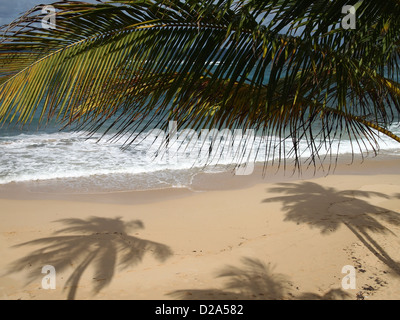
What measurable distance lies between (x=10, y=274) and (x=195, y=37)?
4726mm

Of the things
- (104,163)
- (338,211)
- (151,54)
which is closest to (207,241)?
(338,211)

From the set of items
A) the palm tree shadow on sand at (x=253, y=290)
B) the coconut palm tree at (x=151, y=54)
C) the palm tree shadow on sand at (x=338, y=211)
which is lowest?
the palm tree shadow on sand at (x=253, y=290)

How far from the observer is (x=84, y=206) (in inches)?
360

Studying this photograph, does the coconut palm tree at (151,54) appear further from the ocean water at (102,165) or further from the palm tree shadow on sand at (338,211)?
the ocean water at (102,165)

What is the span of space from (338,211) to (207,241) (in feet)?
9.45

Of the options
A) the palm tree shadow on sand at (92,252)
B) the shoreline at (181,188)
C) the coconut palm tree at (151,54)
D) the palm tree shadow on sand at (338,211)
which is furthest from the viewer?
the shoreline at (181,188)

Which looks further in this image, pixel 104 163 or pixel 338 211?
pixel 104 163

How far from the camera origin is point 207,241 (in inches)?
281

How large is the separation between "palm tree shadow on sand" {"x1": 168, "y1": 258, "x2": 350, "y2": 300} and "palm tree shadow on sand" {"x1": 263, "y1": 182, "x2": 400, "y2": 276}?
1.42 m

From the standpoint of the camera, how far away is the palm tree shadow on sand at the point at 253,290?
16.8 ft

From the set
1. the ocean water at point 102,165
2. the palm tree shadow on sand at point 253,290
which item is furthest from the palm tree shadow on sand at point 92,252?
the ocean water at point 102,165

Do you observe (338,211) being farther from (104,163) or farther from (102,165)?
(104,163)

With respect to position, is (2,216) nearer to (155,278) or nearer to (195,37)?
(155,278)

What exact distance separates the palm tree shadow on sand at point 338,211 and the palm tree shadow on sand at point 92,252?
116 inches
